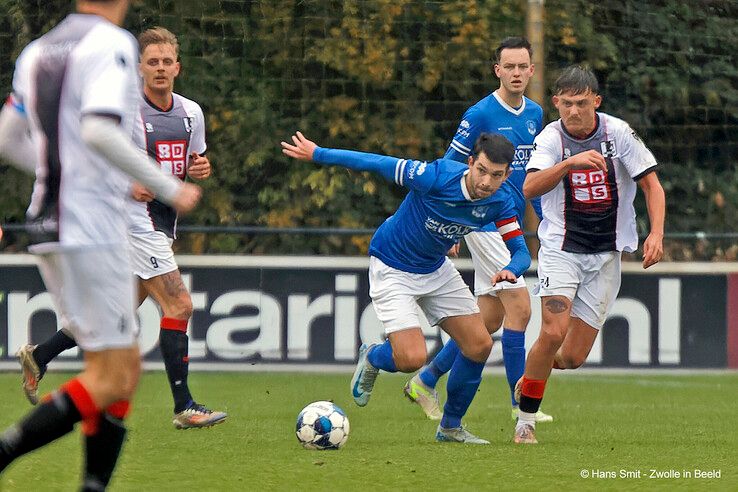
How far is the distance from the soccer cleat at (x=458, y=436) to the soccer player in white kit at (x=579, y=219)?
203mm

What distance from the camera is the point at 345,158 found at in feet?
21.1

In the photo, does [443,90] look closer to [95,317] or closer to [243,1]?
[243,1]

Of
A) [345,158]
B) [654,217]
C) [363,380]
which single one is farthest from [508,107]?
[345,158]

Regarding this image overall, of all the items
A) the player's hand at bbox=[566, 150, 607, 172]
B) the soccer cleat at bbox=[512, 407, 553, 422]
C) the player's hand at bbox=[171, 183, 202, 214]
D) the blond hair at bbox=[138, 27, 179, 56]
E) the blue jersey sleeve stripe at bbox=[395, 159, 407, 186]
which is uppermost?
the blond hair at bbox=[138, 27, 179, 56]

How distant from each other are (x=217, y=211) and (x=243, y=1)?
61.2 inches

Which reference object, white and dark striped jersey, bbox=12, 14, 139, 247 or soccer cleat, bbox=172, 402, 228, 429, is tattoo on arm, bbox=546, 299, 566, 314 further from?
white and dark striped jersey, bbox=12, 14, 139, 247

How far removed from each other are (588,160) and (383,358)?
141 cm

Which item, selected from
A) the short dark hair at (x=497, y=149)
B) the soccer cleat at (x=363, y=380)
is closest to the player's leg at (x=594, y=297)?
the soccer cleat at (x=363, y=380)

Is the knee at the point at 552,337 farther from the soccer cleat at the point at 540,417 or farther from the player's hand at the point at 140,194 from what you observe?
the player's hand at the point at 140,194

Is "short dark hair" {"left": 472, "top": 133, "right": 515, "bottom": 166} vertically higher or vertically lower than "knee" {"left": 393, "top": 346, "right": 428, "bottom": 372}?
higher

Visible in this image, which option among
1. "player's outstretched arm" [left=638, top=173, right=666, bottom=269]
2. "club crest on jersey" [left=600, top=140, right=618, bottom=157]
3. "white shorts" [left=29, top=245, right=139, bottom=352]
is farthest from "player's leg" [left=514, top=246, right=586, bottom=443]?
"white shorts" [left=29, top=245, right=139, bottom=352]

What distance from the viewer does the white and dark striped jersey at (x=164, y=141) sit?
7.51 metres

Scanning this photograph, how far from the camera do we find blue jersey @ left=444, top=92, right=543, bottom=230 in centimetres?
783

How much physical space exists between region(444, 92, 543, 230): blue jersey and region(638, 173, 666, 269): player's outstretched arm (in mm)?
805
